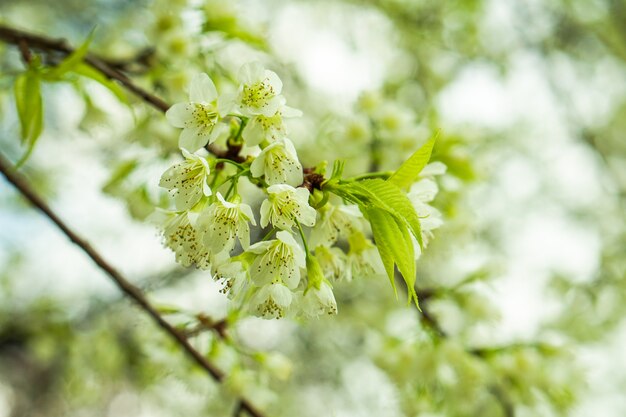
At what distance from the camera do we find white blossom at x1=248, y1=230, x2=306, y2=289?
1082mm

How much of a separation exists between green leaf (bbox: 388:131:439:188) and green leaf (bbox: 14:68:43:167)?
0.91 metres

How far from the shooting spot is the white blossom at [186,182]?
41.5 inches

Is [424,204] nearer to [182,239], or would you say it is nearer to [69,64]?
[182,239]

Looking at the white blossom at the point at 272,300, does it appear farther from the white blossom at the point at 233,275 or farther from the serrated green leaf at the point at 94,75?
the serrated green leaf at the point at 94,75

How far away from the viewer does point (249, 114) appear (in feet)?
3.38

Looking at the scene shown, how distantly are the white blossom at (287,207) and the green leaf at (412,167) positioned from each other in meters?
0.17

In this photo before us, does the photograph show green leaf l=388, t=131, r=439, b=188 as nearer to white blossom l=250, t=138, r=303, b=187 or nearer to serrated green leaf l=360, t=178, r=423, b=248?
serrated green leaf l=360, t=178, r=423, b=248

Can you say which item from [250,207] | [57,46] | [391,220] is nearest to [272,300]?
[250,207]

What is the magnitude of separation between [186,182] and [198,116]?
5.5 inches

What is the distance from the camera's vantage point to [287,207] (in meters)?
1.04

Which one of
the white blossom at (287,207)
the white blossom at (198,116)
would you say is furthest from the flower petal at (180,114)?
the white blossom at (287,207)

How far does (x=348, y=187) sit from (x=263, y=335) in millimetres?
5171

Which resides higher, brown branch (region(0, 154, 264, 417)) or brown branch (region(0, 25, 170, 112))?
brown branch (region(0, 25, 170, 112))

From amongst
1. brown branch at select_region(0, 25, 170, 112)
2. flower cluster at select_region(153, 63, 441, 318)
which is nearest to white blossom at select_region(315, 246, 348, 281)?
flower cluster at select_region(153, 63, 441, 318)
